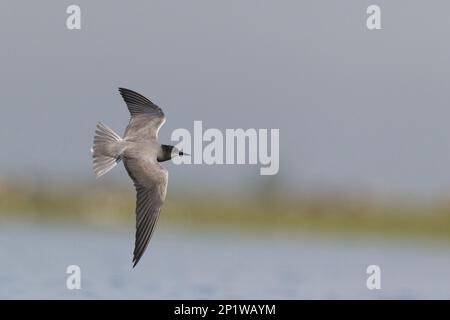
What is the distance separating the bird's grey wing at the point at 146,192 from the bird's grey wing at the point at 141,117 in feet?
1.52

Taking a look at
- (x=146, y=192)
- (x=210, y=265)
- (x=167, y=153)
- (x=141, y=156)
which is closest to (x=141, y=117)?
(x=167, y=153)

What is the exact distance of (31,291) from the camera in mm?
12492

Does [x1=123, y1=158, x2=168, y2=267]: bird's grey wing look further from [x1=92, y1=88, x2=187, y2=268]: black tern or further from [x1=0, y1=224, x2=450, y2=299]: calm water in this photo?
[x1=0, y1=224, x2=450, y2=299]: calm water

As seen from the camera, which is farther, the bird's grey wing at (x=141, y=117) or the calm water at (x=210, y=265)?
the calm water at (x=210, y=265)

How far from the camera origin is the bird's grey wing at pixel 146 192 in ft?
33.9

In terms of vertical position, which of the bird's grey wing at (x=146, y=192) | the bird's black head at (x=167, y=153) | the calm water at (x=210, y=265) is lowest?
the calm water at (x=210, y=265)

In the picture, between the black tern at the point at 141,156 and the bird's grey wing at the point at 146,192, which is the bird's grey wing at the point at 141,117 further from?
the bird's grey wing at the point at 146,192

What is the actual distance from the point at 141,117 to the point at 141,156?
655mm

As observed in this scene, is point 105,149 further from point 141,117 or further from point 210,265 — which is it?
point 210,265

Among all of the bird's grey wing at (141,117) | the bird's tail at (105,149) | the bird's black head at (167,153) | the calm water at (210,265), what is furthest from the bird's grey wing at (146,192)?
the calm water at (210,265)

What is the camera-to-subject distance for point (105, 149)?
1089cm

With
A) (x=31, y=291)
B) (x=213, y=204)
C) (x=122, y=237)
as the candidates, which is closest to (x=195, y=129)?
(x=31, y=291)

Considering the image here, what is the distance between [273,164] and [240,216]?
592 centimetres

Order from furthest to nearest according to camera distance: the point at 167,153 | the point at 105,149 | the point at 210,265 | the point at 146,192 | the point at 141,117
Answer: the point at 210,265 → the point at 141,117 → the point at 167,153 → the point at 105,149 → the point at 146,192
